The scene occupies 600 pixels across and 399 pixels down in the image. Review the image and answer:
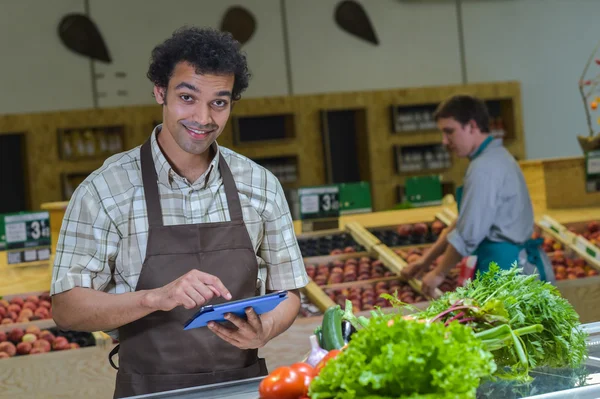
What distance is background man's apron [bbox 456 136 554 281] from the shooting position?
396 cm

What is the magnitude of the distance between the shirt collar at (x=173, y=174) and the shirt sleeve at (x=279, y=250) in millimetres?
174

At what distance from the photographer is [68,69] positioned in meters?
8.48

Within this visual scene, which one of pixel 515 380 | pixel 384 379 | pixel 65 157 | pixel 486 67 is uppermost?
pixel 486 67

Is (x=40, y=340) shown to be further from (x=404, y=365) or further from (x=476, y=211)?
(x=404, y=365)

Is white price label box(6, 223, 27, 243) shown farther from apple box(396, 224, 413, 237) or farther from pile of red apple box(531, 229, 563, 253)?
pile of red apple box(531, 229, 563, 253)

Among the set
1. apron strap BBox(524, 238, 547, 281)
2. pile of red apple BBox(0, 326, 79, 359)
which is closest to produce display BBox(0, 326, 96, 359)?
pile of red apple BBox(0, 326, 79, 359)

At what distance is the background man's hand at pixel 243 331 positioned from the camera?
1916 mm

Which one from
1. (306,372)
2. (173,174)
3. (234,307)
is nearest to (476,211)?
(173,174)

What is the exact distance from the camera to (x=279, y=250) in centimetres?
230

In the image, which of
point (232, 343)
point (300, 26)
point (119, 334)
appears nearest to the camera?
point (232, 343)

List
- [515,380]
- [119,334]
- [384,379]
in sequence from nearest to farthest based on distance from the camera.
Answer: [384,379]
[515,380]
[119,334]

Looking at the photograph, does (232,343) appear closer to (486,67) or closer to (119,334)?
(119,334)

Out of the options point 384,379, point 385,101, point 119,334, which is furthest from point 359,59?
point 384,379

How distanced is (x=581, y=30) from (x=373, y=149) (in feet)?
10.5
